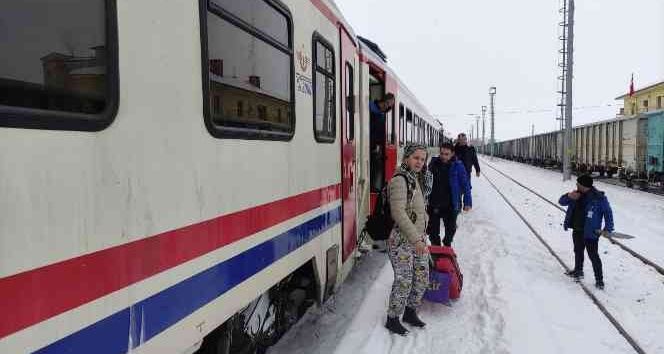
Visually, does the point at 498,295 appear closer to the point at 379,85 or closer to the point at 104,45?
the point at 379,85

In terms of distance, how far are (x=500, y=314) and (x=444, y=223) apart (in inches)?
74.4

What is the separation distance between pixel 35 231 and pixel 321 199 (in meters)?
3.00

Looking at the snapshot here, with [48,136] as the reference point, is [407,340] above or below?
below

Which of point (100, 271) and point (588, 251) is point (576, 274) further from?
point (100, 271)

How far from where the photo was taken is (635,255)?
7.84m

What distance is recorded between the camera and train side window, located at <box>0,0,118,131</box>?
5.09 ft

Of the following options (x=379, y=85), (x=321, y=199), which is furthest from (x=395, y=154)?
(x=321, y=199)

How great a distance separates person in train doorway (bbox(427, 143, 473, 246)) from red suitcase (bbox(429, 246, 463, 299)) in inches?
41.8

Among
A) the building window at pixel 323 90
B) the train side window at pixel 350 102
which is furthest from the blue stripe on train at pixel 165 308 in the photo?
the train side window at pixel 350 102

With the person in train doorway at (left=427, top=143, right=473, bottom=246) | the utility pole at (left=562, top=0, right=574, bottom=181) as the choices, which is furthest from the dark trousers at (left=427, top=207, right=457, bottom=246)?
the utility pole at (left=562, top=0, right=574, bottom=181)

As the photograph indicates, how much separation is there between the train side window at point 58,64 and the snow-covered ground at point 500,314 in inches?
125

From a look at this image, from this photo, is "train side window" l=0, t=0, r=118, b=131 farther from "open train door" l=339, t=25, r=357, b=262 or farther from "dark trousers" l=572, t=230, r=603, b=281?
"dark trousers" l=572, t=230, r=603, b=281

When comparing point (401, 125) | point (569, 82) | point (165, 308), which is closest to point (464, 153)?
point (401, 125)

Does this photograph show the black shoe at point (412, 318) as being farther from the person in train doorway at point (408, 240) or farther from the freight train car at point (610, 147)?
the freight train car at point (610, 147)
